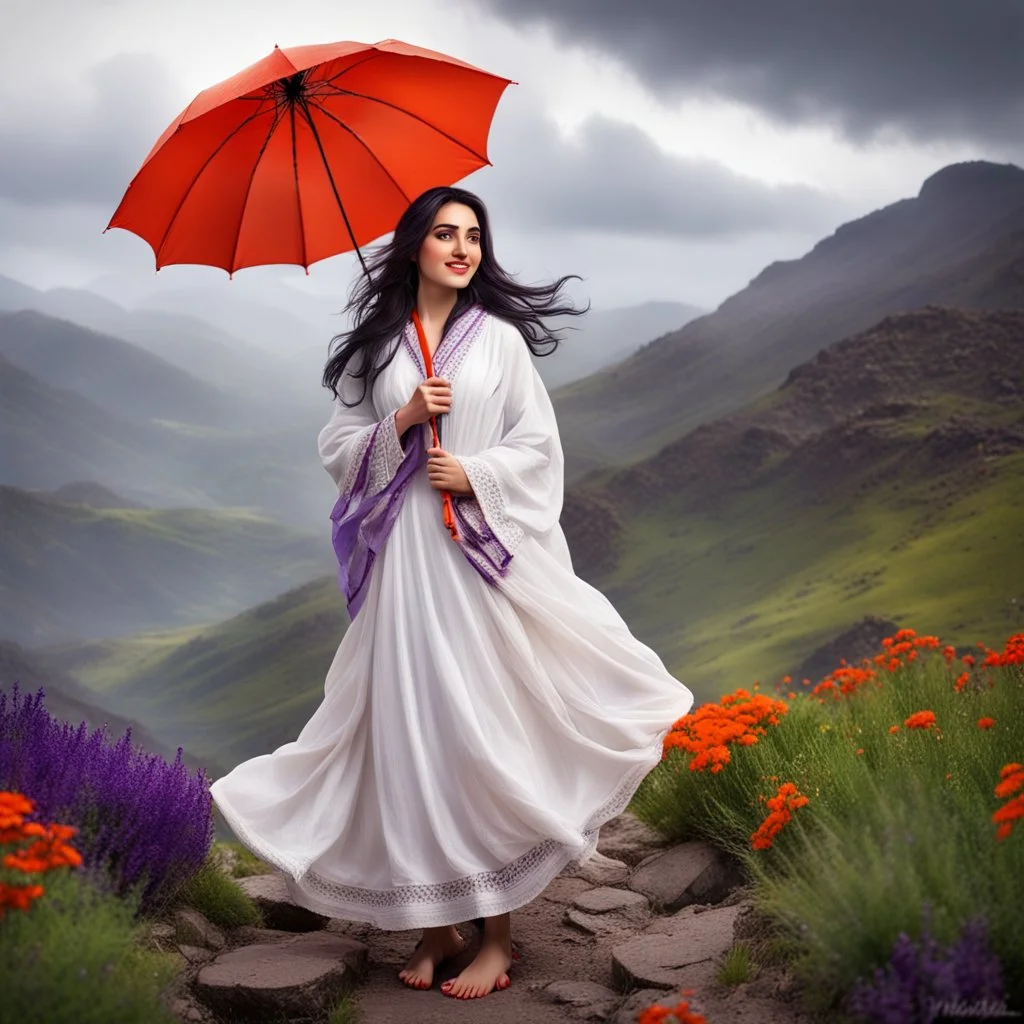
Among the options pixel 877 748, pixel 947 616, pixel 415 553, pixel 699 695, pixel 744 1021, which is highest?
pixel 415 553

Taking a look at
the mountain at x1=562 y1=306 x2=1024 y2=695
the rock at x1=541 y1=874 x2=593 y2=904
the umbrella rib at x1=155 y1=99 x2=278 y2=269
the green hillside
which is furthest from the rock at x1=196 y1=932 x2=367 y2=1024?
the mountain at x1=562 y1=306 x2=1024 y2=695

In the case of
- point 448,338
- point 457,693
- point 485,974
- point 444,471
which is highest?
point 448,338

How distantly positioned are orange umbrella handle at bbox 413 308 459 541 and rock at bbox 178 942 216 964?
1.50 meters

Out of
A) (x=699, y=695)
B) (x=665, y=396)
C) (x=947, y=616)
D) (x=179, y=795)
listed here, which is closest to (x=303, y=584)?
(x=665, y=396)

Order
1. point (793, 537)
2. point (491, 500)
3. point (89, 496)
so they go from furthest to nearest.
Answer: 1. point (89, 496)
2. point (793, 537)
3. point (491, 500)

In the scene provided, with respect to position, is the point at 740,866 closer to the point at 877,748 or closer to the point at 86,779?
the point at 877,748

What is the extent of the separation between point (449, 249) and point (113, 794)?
1.98 m

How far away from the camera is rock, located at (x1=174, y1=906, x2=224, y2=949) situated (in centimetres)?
364

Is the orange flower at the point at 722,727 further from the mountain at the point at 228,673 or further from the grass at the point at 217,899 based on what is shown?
the mountain at the point at 228,673

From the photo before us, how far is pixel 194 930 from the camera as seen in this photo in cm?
367

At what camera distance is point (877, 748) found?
3.96 metres

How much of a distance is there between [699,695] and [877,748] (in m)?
12.6

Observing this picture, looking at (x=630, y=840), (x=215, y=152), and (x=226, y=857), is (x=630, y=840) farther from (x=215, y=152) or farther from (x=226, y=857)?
(x=215, y=152)

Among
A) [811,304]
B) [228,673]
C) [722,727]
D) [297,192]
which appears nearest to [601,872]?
[722,727]
